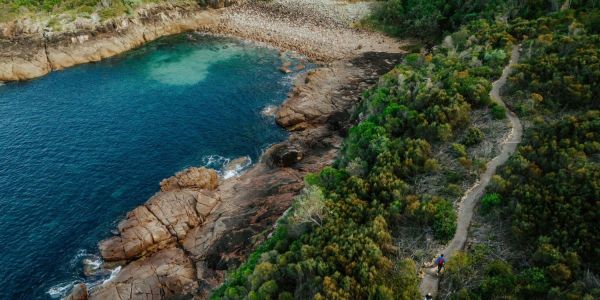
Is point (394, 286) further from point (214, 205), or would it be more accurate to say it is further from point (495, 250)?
point (214, 205)

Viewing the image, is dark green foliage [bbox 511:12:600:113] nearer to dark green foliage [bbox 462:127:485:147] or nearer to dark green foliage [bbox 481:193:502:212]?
dark green foliage [bbox 462:127:485:147]

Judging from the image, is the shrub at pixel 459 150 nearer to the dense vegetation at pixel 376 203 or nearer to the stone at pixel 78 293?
the dense vegetation at pixel 376 203

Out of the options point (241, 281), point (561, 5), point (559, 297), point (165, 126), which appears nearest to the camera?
point (559, 297)

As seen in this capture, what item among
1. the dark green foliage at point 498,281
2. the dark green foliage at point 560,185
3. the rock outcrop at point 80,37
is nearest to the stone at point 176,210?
the dark green foliage at point 498,281

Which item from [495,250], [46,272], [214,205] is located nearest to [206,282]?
[214,205]

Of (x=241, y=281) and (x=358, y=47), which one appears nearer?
(x=241, y=281)

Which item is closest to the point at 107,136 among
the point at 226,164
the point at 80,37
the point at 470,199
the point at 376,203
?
the point at 226,164
